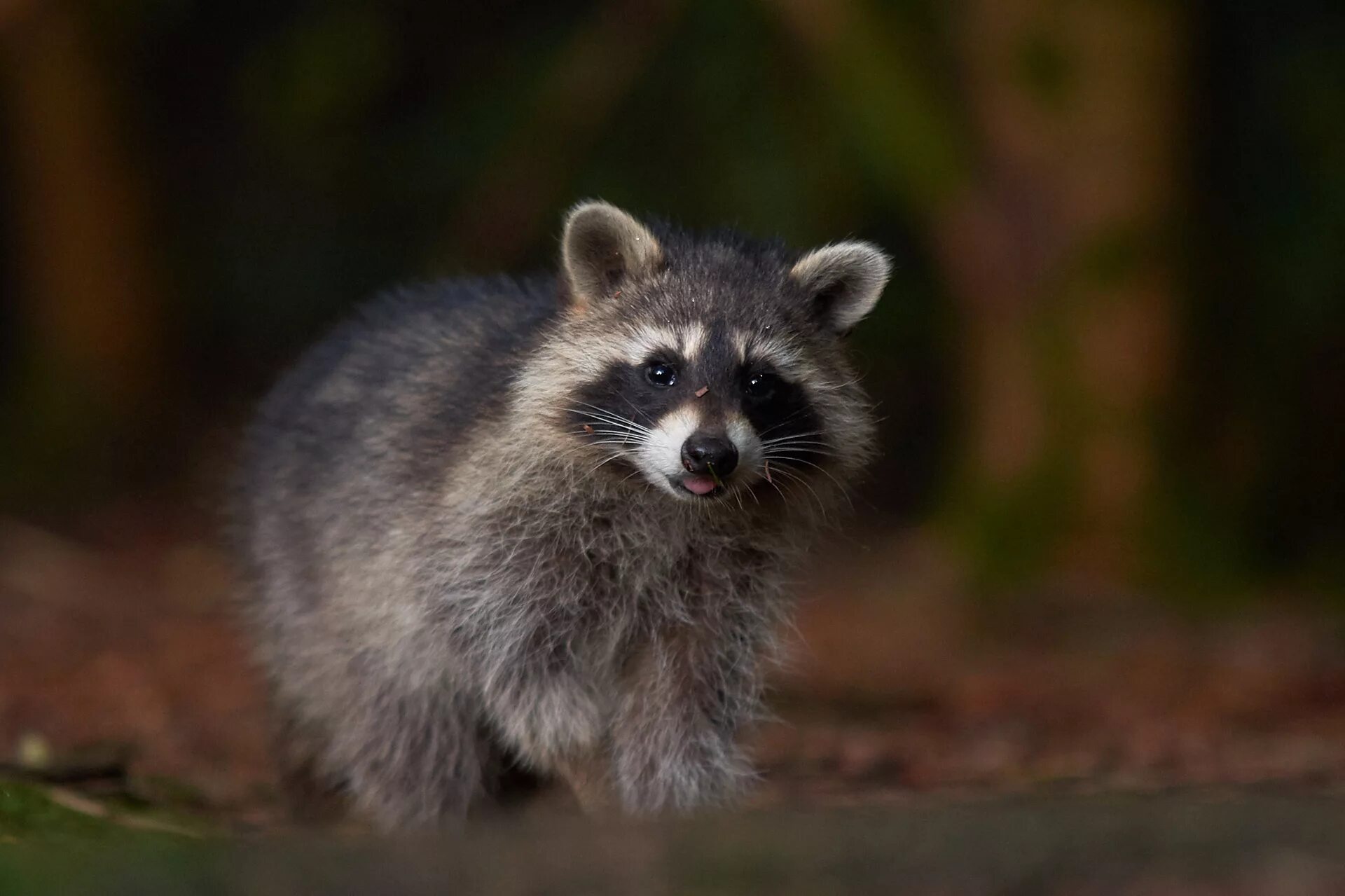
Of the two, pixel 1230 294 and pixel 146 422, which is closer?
pixel 1230 294

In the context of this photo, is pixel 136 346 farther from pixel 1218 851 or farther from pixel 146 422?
pixel 1218 851

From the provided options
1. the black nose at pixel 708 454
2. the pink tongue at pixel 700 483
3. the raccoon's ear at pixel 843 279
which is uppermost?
the raccoon's ear at pixel 843 279

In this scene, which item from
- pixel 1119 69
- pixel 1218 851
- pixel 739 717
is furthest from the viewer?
pixel 1119 69

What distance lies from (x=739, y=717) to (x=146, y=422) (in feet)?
20.1

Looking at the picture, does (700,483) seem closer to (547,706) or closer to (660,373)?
(660,373)

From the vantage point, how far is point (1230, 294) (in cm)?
640

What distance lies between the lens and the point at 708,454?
339 cm

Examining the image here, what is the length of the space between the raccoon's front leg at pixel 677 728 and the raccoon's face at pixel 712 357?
423mm

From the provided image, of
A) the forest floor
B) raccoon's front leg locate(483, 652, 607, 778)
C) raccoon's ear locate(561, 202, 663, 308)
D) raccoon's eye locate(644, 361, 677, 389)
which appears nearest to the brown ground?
the forest floor

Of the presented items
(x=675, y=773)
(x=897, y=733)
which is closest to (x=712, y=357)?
(x=675, y=773)

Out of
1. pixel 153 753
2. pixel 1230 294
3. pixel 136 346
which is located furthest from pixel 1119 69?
pixel 136 346

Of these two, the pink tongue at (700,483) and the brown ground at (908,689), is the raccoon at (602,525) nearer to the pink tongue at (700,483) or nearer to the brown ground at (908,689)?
the pink tongue at (700,483)

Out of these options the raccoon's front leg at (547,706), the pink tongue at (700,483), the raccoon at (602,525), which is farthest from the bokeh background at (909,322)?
the pink tongue at (700,483)

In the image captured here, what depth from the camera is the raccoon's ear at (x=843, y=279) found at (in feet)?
12.6
